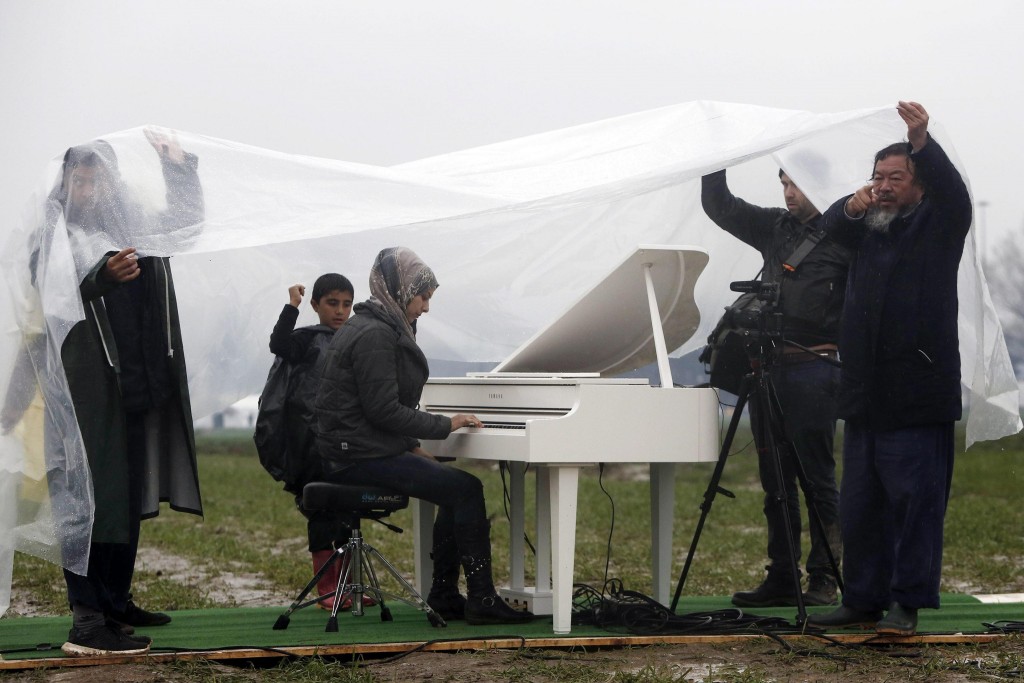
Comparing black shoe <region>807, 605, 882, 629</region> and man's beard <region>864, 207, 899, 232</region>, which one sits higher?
man's beard <region>864, 207, 899, 232</region>

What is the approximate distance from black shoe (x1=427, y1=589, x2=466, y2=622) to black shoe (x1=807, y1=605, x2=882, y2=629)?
142 cm

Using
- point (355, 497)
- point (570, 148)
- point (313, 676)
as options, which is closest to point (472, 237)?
point (570, 148)

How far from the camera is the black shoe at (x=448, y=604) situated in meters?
5.09

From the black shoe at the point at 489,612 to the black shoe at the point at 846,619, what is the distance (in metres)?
1.16

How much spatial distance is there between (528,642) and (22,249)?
7.33 ft

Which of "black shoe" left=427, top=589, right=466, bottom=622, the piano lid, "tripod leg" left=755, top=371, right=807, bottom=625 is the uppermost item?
the piano lid

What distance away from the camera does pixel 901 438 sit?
4473 mm

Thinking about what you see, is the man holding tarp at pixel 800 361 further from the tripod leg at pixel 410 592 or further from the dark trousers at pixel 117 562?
the dark trousers at pixel 117 562

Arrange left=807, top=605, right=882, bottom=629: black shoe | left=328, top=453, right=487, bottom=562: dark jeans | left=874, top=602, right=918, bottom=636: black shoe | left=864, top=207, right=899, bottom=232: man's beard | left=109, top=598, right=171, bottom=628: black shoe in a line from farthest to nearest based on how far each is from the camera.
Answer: left=109, top=598, right=171, bottom=628: black shoe, left=328, top=453, right=487, bottom=562: dark jeans, left=807, top=605, right=882, bottom=629: black shoe, left=864, top=207, right=899, bottom=232: man's beard, left=874, top=602, right=918, bottom=636: black shoe

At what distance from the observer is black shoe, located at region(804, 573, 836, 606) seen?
545 centimetres

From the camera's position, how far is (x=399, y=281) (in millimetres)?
4832

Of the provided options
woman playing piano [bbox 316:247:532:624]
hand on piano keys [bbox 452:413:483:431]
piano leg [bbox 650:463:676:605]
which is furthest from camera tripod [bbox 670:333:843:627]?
hand on piano keys [bbox 452:413:483:431]

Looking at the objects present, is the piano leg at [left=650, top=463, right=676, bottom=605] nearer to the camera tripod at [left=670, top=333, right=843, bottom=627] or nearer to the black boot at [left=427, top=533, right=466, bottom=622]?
the camera tripod at [left=670, top=333, right=843, bottom=627]

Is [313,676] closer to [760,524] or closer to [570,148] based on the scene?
[570,148]
